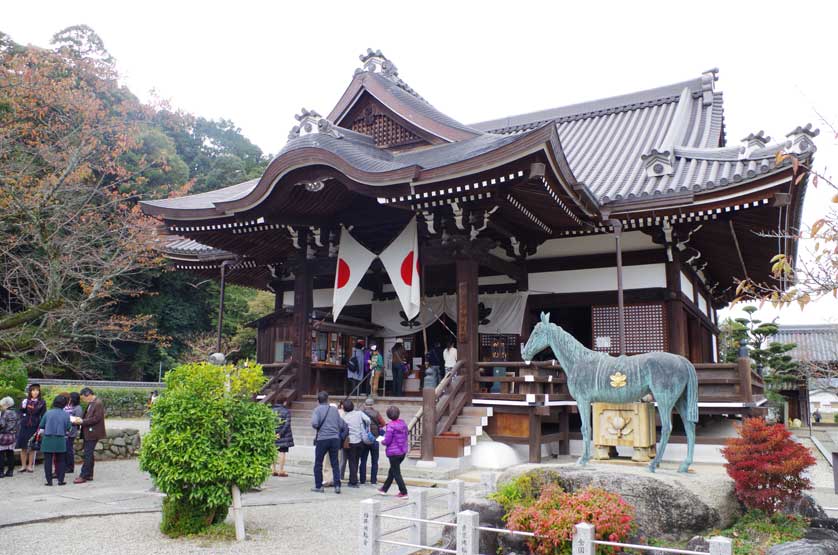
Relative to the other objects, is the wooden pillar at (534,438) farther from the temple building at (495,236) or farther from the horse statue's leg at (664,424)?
the horse statue's leg at (664,424)

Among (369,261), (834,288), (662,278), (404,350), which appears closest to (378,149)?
(369,261)

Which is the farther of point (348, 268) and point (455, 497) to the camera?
point (348, 268)

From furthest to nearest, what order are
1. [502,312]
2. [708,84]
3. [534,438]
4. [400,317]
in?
[708,84] → [400,317] → [502,312] → [534,438]

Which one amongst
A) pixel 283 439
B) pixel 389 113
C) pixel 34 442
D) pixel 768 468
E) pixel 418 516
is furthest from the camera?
pixel 389 113

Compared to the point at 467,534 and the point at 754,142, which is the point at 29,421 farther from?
the point at 754,142

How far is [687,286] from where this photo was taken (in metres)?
14.5

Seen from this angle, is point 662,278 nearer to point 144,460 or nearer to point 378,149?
point 378,149

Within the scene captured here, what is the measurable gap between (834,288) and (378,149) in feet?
39.8

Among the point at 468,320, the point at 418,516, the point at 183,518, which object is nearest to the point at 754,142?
the point at 468,320

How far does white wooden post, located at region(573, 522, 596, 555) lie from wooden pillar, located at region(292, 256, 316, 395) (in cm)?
997

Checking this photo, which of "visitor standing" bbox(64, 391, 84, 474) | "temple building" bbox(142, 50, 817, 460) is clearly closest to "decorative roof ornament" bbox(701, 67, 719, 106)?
"temple building" bbox(142, 50, 817, 460)

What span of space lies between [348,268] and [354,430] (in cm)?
483

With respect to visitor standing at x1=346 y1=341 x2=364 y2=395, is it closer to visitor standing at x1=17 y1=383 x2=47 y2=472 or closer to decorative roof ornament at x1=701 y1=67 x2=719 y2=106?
visitor standing at x1=17 y1=383 x2=47 y2=472

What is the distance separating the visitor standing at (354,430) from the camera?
366 inches
